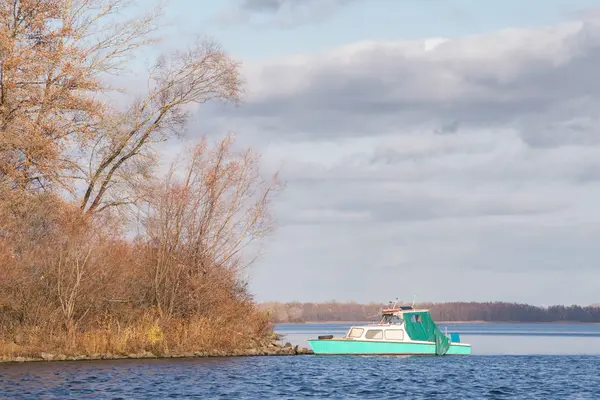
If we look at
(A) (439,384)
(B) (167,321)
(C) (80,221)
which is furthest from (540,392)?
(C) (80,221)

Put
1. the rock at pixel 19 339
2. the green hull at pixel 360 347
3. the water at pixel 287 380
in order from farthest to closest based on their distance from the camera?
1. the green hull at pixel 360 347
2. the rock at pixel 19 339
3. the water at pixel 287 380

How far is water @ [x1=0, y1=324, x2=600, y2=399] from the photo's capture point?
115ft

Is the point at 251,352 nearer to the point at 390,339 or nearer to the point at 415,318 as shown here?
the point at 390,339

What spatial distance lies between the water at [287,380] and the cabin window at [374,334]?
14.6 ft

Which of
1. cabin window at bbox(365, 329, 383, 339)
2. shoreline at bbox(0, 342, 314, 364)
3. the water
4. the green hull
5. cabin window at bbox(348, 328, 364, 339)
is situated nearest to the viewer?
the water

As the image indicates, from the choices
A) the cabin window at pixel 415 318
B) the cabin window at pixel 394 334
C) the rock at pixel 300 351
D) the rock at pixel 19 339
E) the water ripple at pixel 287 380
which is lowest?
the water ripple at pixel 287 380

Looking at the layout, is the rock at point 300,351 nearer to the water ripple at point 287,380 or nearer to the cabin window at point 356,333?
the cabin window at point 356,333

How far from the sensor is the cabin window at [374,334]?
195ft

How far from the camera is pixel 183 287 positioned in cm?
5128

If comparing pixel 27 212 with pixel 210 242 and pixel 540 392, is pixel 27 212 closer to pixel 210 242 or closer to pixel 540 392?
pixel 210 242

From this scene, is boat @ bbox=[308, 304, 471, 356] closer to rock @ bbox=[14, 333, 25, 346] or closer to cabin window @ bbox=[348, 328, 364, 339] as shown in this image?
cabin window @ bbox=[348, 328, 364, 339]

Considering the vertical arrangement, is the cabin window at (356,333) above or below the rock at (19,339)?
above

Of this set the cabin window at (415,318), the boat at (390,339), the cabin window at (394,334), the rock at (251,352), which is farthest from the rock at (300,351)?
the cabin window at (415,318)

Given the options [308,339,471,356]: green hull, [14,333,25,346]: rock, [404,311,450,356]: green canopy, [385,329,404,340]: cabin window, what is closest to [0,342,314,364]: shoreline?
[14,333,25,346]: rock
